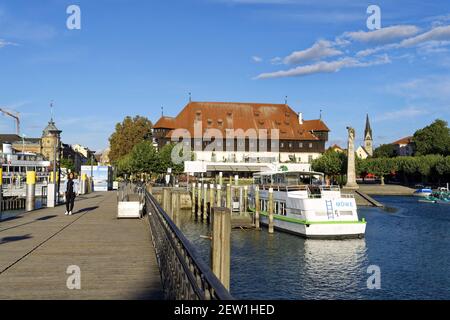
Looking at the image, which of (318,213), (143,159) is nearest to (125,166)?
(143,159)

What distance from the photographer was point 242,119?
119 meters

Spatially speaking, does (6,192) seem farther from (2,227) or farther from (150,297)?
(150,297)

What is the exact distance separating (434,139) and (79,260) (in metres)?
122

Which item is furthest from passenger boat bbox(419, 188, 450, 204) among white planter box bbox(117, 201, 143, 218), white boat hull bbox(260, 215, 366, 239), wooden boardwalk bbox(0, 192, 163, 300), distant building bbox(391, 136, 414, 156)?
distant building bbox(391, 136, 414, 156)

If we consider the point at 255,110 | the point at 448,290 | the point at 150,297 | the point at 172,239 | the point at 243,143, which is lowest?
the point at 448,290

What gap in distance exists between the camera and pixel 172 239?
7.77 metres

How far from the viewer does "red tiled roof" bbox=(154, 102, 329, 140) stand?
116812 mm

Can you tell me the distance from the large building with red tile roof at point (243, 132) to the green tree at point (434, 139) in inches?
959

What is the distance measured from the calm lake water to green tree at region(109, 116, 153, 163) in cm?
7452

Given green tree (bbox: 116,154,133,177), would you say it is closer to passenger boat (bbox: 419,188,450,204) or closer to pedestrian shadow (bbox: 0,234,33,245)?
passenger boat (bbox: 419,188,450,204)

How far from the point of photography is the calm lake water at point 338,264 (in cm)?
1958

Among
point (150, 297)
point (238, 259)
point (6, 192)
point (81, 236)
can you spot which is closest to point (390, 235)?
point (238, 259)

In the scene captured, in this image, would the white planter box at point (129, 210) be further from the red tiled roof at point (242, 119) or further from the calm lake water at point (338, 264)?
the red tiled roof at point (242, 119)
